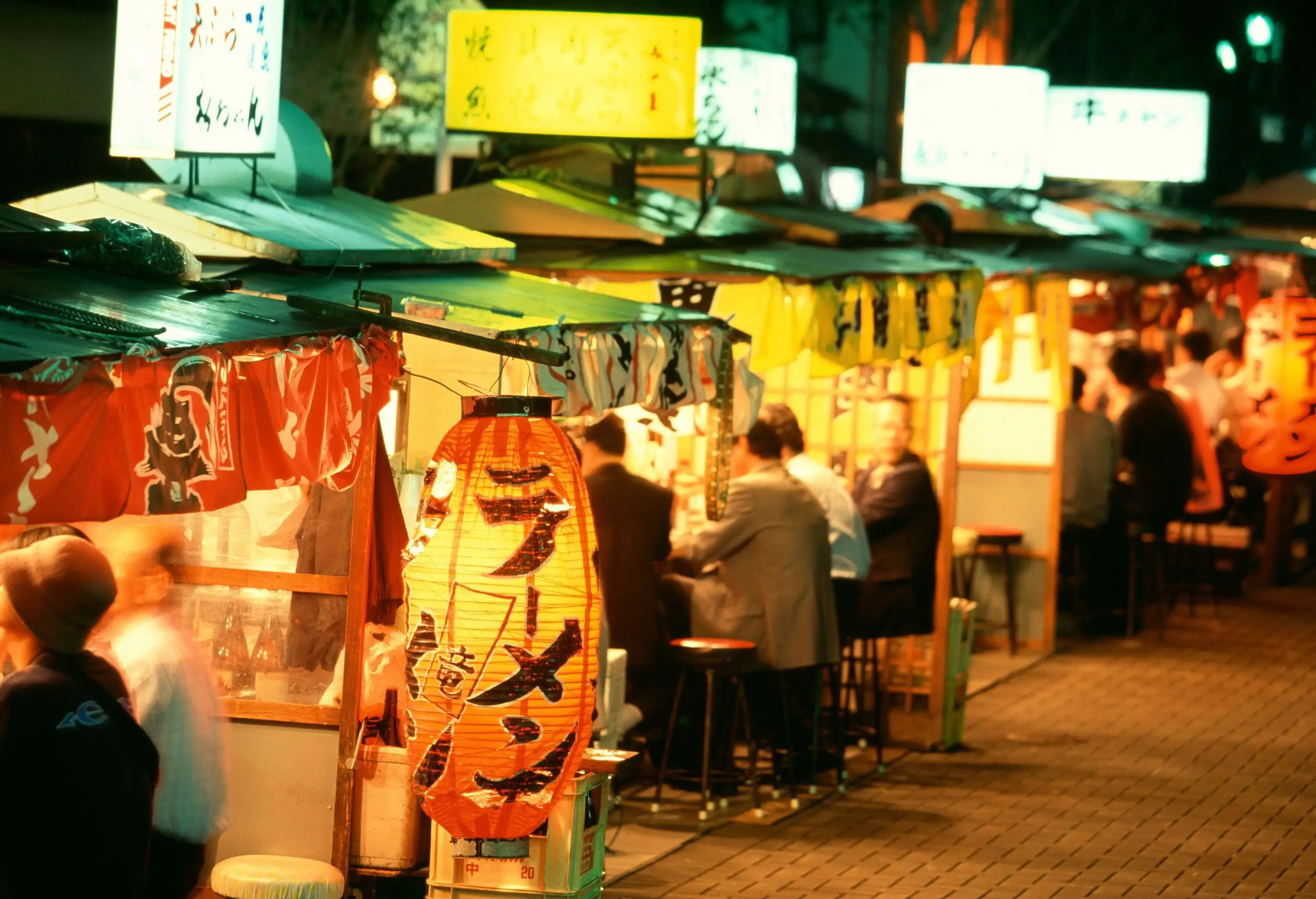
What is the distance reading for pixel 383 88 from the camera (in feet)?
58.1

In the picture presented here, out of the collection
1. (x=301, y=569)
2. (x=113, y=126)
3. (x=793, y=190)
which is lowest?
(x=301, y=569)

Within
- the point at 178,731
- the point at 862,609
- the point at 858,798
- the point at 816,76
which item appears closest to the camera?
the point at 178,731

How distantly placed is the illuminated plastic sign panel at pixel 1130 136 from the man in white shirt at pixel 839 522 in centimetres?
1342

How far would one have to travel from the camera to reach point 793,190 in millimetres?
17203

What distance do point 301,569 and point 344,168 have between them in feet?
32.6

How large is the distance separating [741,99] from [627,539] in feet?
20.2

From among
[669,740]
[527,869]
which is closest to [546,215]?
[669,740]

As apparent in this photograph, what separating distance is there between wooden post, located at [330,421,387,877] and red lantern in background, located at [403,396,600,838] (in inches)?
43.6

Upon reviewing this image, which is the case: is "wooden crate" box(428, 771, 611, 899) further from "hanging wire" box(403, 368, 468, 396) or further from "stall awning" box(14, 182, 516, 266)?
"stall awning" box(14, 182, 516, 266)

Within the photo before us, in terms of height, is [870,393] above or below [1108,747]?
above

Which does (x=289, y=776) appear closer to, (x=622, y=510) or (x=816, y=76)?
(x=622, y=510)

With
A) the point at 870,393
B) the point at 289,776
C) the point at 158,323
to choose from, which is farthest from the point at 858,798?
the point at 158,323

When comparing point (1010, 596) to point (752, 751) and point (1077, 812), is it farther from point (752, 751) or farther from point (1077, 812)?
point (752, 751)

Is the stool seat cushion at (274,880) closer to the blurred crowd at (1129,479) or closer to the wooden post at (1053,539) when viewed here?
the wooden post at (1053,539)
